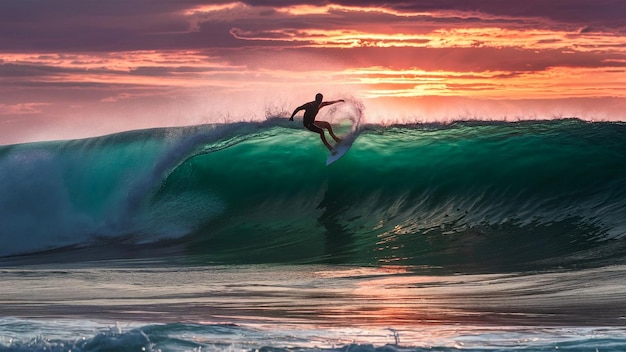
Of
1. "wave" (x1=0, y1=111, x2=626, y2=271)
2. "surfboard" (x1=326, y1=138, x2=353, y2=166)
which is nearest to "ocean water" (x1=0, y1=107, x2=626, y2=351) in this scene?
"wave" (x1=0, y1=111, x2=626, y2=271)

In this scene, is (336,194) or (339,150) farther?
(339,150)

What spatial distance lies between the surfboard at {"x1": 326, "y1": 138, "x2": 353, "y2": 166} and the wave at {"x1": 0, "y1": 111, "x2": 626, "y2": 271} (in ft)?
0.56

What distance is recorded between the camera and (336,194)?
15.7 meters

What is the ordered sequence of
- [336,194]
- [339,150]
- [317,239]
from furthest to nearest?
[339,150], [336,194], [317,239]

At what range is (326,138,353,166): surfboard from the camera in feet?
54.0

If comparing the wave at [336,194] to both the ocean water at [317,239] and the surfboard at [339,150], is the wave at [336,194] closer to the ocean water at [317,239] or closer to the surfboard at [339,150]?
the ocean water at [317,239]

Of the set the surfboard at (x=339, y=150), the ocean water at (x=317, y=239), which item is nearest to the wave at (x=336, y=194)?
the ocean water at (x=317, y=239)

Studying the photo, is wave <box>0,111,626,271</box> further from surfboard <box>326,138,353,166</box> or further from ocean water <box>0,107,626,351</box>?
surfboard <box>326,138,353,166</box>

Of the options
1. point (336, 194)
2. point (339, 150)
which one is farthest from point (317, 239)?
point (339, 150)

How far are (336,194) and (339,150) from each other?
1125 millimetres

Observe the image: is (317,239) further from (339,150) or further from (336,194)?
(339,150)

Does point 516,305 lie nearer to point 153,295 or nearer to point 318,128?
point 153,295

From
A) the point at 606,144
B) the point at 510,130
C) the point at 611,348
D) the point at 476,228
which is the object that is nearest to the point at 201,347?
the point at 611,348

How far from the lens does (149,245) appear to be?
47.4ft
